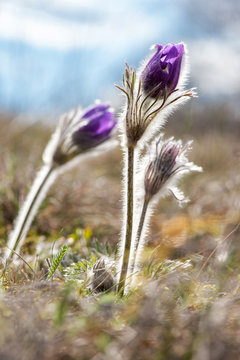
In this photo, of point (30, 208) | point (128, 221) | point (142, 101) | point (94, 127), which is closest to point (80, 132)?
point (94, 127)

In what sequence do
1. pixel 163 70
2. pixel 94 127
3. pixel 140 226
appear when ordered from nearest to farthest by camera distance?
pixel 163 70 → pixel 140 226 → pixel 94 127

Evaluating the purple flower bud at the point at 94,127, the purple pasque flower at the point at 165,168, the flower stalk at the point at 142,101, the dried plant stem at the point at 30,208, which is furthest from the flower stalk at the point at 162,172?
the dried plant stem at the point at 30,208

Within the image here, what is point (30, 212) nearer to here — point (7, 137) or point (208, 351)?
point (208, 351)

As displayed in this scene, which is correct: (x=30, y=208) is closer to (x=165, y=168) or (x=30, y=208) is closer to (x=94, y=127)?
(x=94, y=127)

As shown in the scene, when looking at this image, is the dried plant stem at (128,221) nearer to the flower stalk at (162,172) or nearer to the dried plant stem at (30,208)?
the flower stalk at (162,172)

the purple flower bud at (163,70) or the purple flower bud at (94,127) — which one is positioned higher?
the purple flower bud at (163,70)

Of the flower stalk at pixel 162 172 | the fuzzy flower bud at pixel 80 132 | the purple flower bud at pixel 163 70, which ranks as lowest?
the flower stalk at pixel 162 172

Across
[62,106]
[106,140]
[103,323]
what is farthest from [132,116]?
[62,106]
